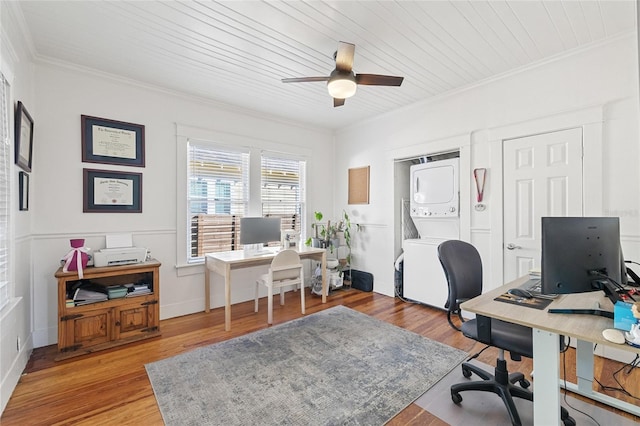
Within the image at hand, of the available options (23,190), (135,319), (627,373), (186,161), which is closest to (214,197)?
(186,161)

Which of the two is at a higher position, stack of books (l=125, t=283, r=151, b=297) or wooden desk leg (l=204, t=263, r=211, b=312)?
stack of books (l=125, t=283, r=151, b=297)

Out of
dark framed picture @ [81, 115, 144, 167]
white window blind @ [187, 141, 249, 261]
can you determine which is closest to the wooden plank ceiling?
dark framed picture @ [81, 115, 144, 167]

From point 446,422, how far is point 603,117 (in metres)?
2.75

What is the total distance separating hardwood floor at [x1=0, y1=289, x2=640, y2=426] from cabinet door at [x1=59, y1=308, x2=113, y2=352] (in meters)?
0.13

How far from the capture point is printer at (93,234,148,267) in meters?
2.66

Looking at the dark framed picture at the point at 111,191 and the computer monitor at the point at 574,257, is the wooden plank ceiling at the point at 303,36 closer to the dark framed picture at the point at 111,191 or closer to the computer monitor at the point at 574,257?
the dark framed picture at the point at 111,191

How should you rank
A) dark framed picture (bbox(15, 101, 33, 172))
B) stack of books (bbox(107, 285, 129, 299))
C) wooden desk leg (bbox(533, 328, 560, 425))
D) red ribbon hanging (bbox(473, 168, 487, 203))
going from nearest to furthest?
wooden desk leg (bbox(533, 328, 560, 425)) → dark framed picture (bbox(15, 101, 33, 172)) → stack of books (bbox(107, 285, 129, 299)) → red ribbon hanging (bbox(473, 168, 487, 203))

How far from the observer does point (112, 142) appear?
2971 millimetres

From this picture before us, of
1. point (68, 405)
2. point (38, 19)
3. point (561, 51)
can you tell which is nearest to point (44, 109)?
point (38, 19)

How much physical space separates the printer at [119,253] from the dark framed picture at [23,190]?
639mm

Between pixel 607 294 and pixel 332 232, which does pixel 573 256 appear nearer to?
pixel 607 294

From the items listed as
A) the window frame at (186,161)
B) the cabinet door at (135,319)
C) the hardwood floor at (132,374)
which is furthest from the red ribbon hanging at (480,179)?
the cabinet door at (135,319)

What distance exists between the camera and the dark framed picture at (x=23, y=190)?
7.33 feet

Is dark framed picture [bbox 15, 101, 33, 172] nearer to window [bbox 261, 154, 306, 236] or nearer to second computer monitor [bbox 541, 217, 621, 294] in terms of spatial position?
window [bbox 261, 154, 306, 236]
